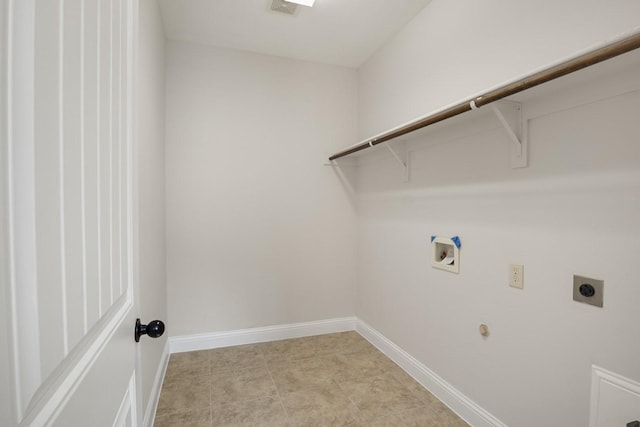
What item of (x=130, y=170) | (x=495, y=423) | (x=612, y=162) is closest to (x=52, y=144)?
(x=130, y=170)

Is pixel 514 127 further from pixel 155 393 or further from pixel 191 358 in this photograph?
pixel 191 358

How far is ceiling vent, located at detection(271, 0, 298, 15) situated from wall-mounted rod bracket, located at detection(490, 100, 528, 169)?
5.17 feet

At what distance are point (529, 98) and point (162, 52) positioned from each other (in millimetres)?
2526

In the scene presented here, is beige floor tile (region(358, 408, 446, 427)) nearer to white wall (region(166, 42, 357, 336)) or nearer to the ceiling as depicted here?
white wall (region(166, 42, 357, 336))

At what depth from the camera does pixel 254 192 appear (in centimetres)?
287

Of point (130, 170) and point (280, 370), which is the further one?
point (280, 370)

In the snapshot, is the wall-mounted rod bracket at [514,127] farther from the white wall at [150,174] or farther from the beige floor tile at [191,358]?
the beige floor tile at [191,358]

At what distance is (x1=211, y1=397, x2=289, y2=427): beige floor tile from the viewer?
5.96 feet

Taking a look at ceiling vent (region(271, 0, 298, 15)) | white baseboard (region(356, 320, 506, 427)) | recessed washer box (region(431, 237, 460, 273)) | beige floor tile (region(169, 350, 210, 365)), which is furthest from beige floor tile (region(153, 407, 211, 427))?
A: ceiling vent (region(271, 0, 298, 15))

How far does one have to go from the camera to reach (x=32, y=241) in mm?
302

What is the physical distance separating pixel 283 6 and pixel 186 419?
277 cm

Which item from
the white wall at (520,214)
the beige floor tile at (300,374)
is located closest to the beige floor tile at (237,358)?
the beige floor tile at (300,374)

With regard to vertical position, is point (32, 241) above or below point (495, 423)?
above

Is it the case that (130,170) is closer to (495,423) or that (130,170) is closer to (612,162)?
(612,162)
